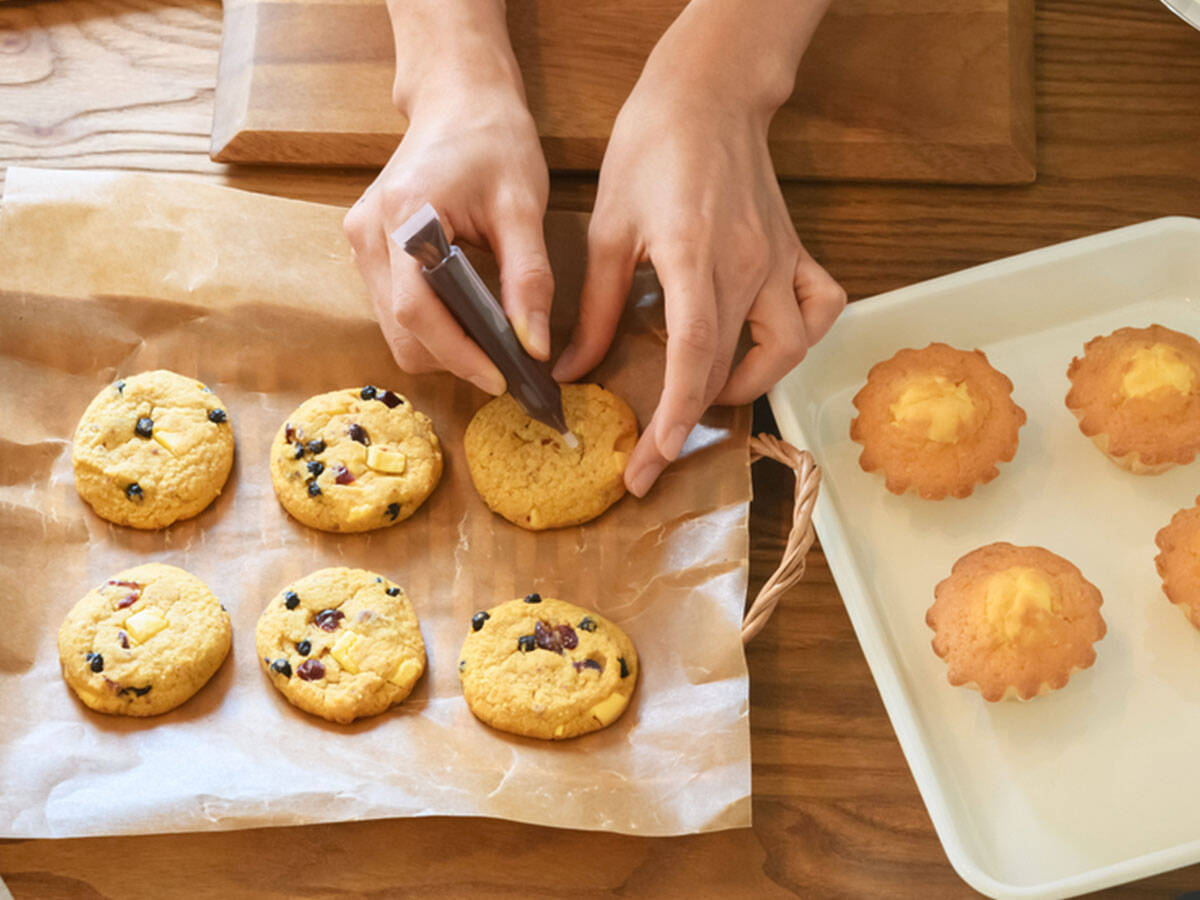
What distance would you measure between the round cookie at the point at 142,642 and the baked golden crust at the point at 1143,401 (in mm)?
1139

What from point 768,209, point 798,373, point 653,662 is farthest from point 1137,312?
point 653,662

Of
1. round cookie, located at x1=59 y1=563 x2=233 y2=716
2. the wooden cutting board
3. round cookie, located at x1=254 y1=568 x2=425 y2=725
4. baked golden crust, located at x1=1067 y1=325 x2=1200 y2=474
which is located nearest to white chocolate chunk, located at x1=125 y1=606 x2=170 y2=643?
round cookie, located at x1=59 y1=563 x2=233 y2=716

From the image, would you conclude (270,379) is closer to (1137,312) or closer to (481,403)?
(481,403)

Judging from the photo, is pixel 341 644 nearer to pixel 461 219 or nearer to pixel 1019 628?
pixel 461 219

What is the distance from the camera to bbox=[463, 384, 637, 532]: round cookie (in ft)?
4.66

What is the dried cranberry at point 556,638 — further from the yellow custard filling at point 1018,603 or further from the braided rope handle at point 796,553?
the yellow custard filling at point 1018,603

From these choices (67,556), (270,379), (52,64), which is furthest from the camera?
(52,64)

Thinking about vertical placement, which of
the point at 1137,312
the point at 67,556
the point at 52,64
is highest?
the point at 52,64

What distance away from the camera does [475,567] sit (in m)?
1.45

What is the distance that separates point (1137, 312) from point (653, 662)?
87cm

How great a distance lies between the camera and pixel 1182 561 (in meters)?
1.36

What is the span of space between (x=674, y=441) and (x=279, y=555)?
0.55 meters

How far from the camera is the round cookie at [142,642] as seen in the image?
1311mm

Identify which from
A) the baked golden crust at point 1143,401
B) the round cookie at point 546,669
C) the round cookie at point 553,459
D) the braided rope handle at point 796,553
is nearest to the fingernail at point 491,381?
the round cookie at point 553,459
